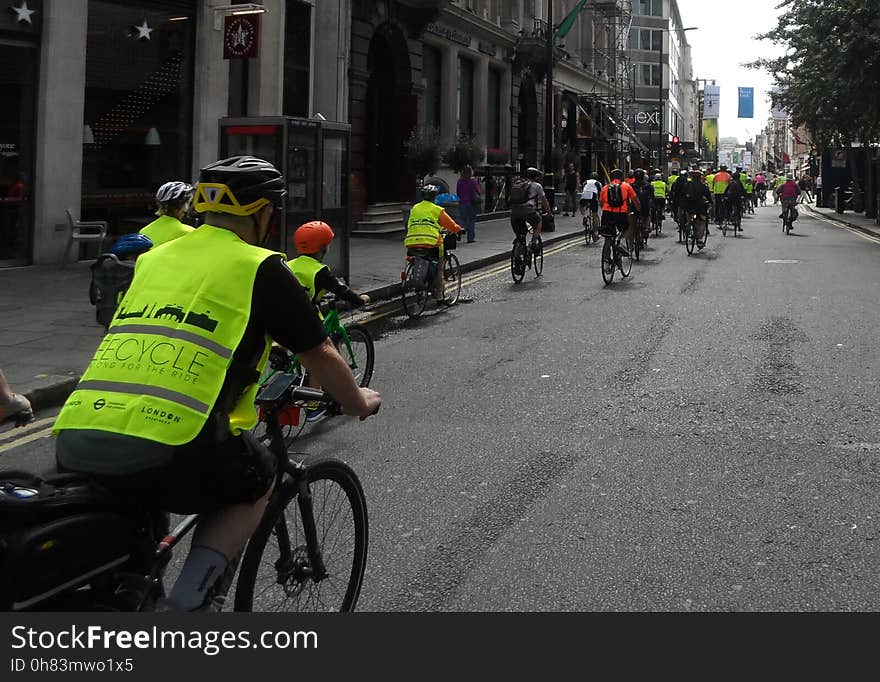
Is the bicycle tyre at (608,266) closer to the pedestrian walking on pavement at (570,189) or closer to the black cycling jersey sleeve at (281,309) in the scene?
the black cycling jersey sleeve at (281,309)

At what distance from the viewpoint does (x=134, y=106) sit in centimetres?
1783

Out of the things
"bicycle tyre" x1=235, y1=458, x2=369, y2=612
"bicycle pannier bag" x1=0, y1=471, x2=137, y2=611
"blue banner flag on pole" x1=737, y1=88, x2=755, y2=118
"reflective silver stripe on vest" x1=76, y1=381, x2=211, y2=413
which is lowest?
"bicycle tyre" x1=235, y1=458, x2=369, y2=612

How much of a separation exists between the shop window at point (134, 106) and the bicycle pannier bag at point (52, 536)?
15.2 m

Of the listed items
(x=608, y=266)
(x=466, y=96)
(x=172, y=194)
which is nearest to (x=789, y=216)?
(x=466, y=96)

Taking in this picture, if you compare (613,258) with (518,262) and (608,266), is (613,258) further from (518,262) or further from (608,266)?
(518,262)

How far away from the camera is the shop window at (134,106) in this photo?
1698cm

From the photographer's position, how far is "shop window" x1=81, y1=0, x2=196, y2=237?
1698 cm

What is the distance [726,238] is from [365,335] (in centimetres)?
2166

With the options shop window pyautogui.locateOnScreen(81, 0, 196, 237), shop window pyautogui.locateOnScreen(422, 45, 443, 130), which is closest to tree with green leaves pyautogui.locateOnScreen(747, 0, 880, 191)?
shop window pyautogui.locateOnScreen(422, 45, 443, 130)

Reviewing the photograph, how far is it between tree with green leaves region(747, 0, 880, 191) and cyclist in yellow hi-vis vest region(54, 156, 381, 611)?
29528 mm

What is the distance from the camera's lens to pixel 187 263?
285 cm

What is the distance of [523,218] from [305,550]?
45.9 ft

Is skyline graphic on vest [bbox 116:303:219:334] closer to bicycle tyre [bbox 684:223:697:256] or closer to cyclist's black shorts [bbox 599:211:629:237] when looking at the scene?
cyclist's black shorts [bbox 599:211:629:237]
